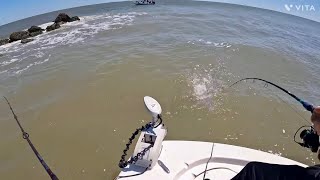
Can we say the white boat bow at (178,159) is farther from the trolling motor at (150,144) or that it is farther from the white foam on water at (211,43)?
the white foam on water at (211,43)

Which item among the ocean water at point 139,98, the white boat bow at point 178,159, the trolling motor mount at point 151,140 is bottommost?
the ocean water at point 139,98

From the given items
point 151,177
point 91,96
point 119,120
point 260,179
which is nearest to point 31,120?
point 91,96

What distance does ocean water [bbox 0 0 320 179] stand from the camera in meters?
6.83

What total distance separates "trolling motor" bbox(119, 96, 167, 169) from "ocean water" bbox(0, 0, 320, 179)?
210cm

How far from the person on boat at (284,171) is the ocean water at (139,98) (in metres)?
3.71

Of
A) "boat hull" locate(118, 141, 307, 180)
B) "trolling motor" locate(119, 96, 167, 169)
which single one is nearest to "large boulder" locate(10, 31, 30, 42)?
"trolling motor" locate(119, 96, 167, 169)

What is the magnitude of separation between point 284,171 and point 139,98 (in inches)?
255

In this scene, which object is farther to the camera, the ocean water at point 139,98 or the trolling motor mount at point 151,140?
the ocean water at point 139,98

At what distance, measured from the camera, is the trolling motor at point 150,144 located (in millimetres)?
4137

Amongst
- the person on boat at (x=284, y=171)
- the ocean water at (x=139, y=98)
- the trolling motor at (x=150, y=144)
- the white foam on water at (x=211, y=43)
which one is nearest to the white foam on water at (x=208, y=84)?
the ocean water at (x=139, y=98)

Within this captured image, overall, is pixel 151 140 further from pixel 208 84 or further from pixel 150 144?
pixel 208 84

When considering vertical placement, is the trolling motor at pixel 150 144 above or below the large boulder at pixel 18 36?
above

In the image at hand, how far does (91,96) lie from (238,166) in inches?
249

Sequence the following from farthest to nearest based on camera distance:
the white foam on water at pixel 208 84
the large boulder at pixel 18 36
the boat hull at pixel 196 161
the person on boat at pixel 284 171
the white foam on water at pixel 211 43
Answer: the large boulder at pixel 18 36 < the white foam on water at pixel 211 43 < the white foam on water at pixel 208 84 < the boat hull at pixel 196 161 < the person on boat at pixel 284 171
